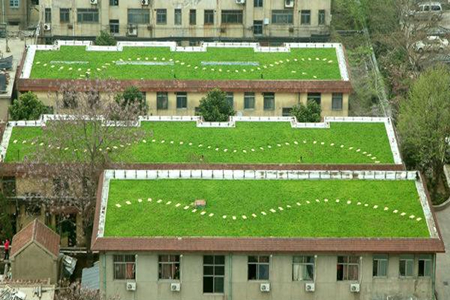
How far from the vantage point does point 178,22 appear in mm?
129625

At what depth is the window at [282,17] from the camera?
12988cm

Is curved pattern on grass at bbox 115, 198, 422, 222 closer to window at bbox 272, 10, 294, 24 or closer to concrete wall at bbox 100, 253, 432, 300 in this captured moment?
concrete wall at bbox 100, 253, 432, 300

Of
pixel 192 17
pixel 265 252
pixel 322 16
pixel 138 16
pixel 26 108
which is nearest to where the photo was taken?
pixel 265 252

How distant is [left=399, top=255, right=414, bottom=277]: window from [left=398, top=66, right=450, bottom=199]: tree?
732 inches

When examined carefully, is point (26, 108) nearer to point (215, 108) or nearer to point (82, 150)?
point (82, 150)

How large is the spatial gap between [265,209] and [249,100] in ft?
88.0

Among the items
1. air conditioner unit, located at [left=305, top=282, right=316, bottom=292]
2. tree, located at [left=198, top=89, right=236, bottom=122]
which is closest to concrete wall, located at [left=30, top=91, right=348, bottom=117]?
tree, located at [left=198, top=89, right=236, bottom=122]

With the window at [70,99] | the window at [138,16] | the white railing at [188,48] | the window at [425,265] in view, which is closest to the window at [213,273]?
the window at [425,265]

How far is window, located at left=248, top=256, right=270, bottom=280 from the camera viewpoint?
84.4 metres

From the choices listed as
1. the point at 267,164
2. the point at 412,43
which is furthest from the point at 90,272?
the point at 412,43

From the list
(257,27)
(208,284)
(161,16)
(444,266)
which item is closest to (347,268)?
(208,284)

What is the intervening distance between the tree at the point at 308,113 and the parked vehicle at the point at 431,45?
17.3m

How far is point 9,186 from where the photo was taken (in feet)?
323

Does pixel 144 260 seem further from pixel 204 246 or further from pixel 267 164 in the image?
pixel 267 164
